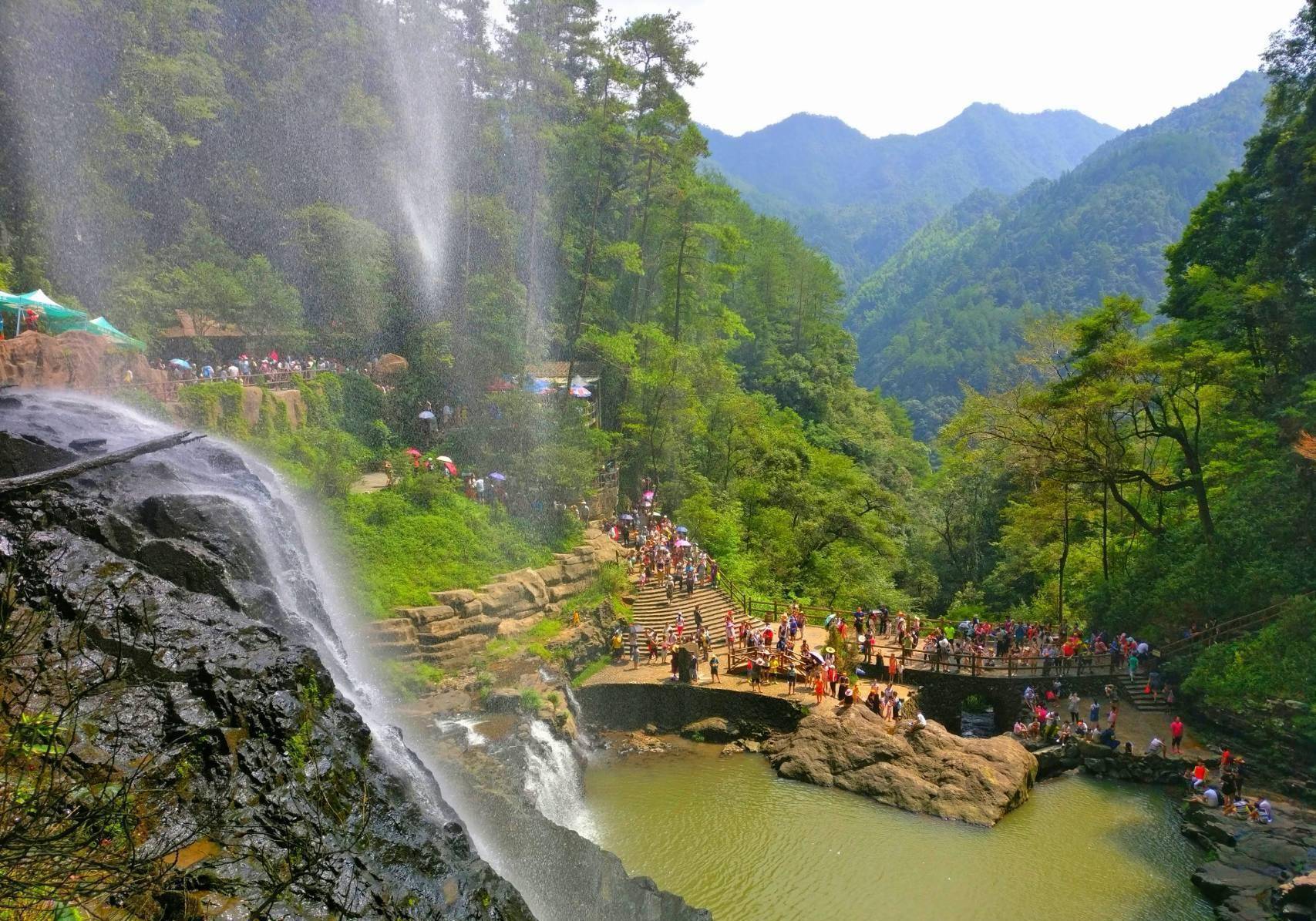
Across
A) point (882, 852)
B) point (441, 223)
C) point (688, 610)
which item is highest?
point (441, 223)

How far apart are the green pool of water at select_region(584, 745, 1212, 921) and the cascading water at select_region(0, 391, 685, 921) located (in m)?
2.08

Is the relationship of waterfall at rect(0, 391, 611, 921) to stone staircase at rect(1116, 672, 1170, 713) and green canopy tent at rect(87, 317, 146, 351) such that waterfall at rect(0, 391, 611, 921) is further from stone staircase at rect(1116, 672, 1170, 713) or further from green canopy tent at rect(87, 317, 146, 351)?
stone staircase at rect(1116, 672, 1170, 713)

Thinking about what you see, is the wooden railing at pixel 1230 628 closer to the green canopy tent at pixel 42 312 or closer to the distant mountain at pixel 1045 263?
the green canopy tent at pixel 42 312

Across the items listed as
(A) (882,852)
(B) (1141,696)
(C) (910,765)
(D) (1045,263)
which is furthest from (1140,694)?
(D) (1045,263)

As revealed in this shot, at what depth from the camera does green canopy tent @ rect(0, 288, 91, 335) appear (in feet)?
70.4

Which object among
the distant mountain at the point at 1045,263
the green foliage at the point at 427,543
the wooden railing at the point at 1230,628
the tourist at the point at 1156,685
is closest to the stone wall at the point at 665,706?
the green foliage at the point at 427,543

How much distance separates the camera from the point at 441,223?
36.2 metres

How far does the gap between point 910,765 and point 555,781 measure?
826cm

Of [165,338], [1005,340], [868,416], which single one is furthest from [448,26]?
[1005,340]

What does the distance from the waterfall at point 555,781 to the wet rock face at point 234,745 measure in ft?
23.1

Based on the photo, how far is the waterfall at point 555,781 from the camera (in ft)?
57.4

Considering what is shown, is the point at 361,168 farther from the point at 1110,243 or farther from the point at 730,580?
the point at 1110,243

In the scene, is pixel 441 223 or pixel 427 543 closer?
pixel 427 543

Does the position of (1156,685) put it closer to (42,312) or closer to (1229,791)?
(1229,791)
